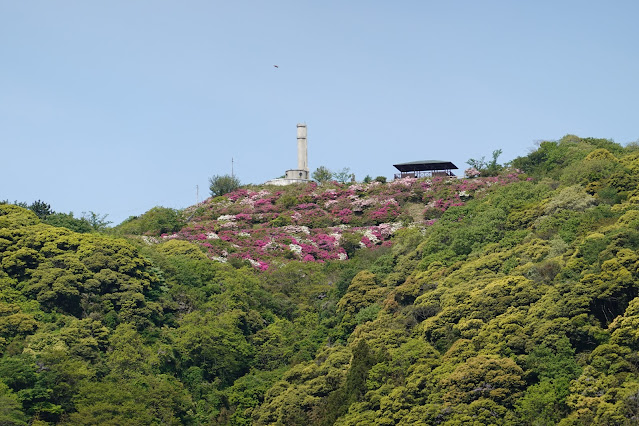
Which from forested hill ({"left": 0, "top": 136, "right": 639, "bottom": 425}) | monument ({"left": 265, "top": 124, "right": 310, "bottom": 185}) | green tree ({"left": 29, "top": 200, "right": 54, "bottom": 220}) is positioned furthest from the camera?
monument ({"left": 265, "top": 124, "right": 310, "bottom": 185})

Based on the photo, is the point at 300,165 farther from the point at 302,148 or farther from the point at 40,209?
the point at 40,209

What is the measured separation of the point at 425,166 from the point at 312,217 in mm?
13202

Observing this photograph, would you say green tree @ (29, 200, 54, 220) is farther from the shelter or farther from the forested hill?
the shelter

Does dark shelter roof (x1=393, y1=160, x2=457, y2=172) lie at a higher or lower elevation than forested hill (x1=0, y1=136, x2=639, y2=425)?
higher

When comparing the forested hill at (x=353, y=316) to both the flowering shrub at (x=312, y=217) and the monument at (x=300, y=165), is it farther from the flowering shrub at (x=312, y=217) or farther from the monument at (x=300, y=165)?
the monument at (x=300, y=165)

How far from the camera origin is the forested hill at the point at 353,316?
1981 inches

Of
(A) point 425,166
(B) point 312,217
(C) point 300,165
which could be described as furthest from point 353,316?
(C) point 300,165

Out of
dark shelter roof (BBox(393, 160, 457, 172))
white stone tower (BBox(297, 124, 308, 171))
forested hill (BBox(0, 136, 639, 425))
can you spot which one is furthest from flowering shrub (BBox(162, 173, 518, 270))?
white stone tower (BBox(297, 124, 308, 171))

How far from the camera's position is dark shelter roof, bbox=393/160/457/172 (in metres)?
96.4

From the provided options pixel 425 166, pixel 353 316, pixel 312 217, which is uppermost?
pixel 425 166

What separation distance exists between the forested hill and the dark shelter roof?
39.1 ft

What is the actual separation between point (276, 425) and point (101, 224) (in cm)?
2906

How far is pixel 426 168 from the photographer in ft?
320

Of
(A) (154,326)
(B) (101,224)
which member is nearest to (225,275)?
(A) (154,326)
